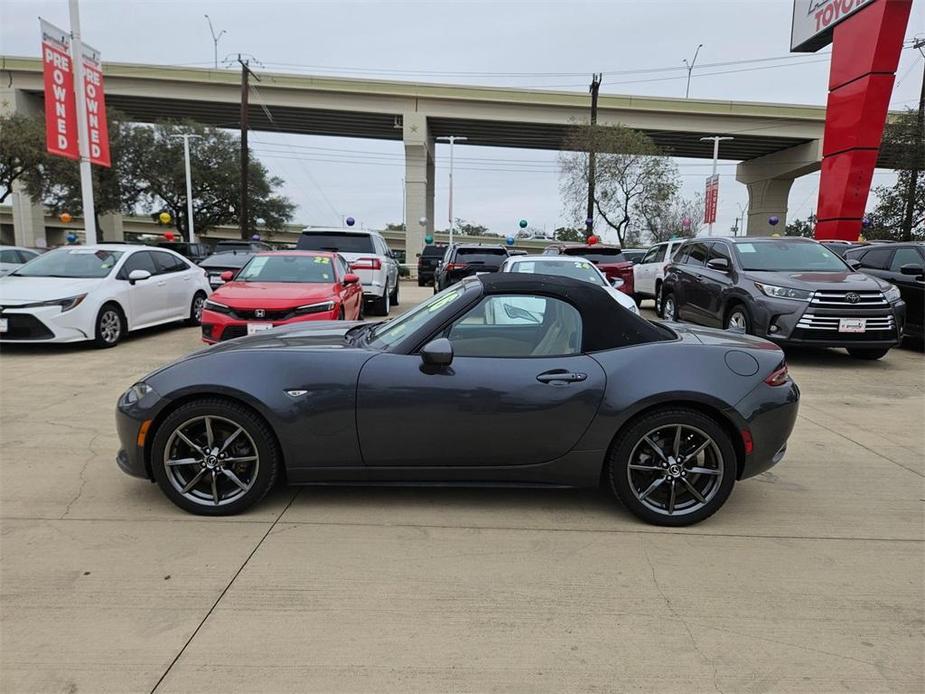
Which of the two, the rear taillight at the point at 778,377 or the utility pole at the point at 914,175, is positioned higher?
the utility pole at the point at 914,175

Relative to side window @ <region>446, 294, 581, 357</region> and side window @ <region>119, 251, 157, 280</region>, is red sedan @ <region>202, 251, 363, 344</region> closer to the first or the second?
side window @ <region>119, 251, 157, 280</region>

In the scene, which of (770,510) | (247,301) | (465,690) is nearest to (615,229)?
(247,301)

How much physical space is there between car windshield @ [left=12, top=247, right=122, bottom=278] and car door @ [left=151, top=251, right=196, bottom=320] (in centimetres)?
88

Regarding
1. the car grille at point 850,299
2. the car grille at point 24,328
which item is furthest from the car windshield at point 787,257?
the car grille at point 24,328

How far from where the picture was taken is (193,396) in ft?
11.2

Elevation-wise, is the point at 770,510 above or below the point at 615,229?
below

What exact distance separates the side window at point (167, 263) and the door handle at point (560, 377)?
9.02 metres

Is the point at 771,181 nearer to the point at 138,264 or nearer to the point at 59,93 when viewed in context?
the point at 59,93

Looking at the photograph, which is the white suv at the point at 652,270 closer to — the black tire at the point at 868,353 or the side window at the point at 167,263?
the black tire at the point at 868,353

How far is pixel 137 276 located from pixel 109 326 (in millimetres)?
903

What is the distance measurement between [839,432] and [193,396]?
5.42 metres

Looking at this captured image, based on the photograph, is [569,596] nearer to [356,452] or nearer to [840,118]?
[356,452]

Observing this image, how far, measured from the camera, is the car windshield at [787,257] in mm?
8828

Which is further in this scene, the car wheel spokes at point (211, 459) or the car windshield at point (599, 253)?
the car windshield at point (599, 253)
